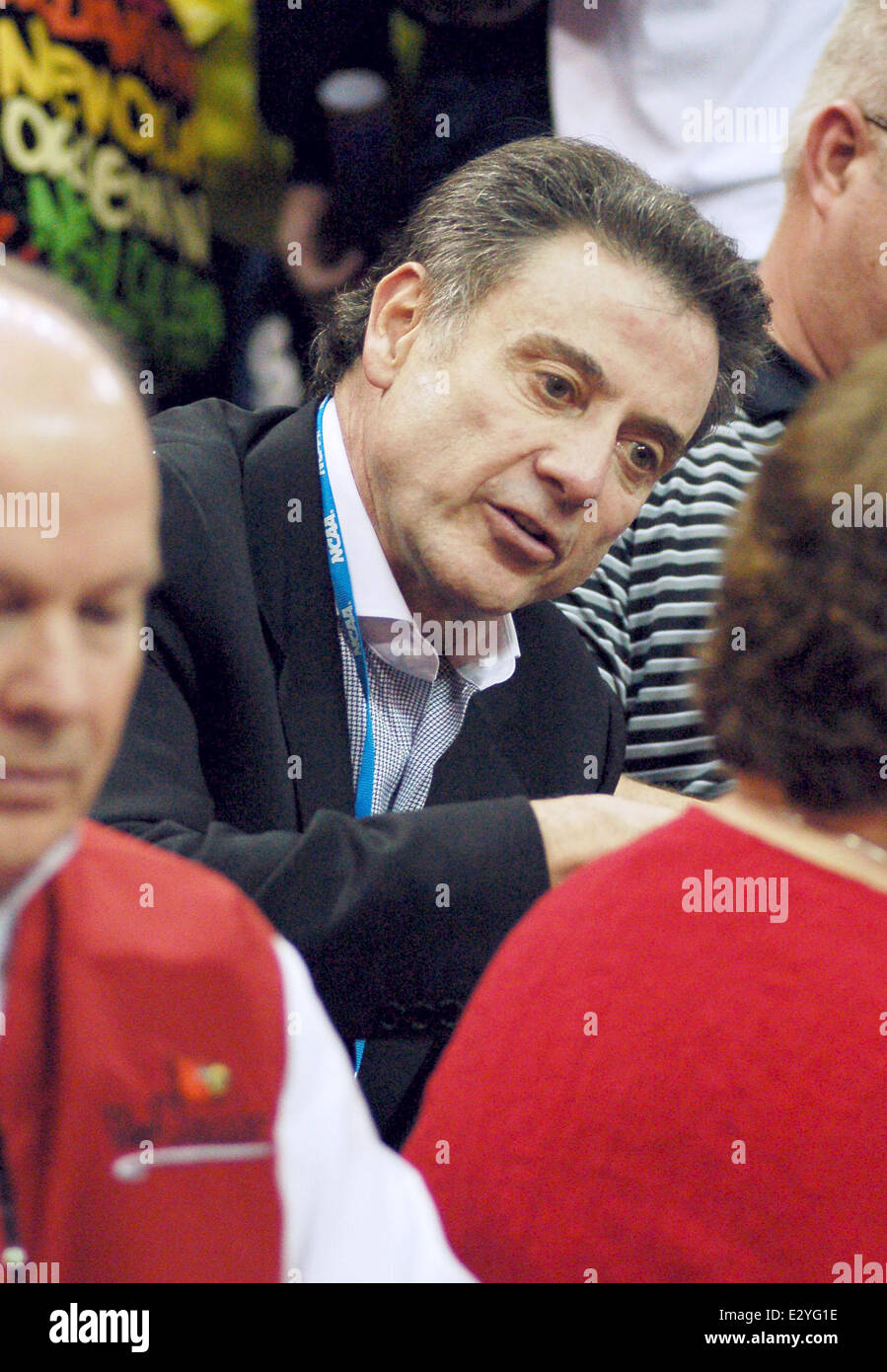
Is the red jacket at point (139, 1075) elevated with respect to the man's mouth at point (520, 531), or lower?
lower

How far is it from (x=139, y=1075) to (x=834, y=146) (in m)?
1.56

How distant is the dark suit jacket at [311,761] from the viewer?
106 cm

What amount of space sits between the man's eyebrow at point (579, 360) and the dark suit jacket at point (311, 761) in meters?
0.22

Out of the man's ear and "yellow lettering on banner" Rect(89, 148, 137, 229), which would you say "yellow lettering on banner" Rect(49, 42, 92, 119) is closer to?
"yellow lettering on banner" Rect(89, 148, 137, 229)

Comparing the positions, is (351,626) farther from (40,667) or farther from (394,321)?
(40,667)

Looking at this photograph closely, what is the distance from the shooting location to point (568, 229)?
144 cm

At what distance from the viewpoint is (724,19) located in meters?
2.10

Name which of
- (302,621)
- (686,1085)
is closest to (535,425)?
(302,621)

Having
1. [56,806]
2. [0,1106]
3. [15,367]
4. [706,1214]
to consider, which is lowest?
[706,1214]

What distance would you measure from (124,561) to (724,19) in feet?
5.72

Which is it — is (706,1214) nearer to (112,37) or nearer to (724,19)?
(112,37)
